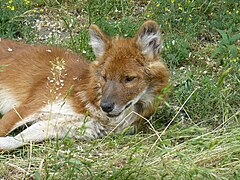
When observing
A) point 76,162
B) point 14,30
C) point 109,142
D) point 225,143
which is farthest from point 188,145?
point 14,30

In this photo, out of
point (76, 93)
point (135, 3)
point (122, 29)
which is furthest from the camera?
point (135, 3)

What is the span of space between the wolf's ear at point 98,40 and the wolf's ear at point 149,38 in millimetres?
326

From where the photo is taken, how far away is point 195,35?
26.1ft

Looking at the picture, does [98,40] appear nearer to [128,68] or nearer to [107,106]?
[128,68]

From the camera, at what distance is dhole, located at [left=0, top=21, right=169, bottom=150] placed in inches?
224

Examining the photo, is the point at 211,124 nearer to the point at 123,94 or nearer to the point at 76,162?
the point at 123,94

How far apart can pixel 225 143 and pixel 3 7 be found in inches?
156

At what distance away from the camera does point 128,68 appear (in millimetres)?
5715

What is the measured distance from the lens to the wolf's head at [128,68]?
565cm

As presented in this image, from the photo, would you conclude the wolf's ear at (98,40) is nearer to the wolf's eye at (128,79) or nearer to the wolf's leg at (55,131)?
the wolf's eye at (128,79)

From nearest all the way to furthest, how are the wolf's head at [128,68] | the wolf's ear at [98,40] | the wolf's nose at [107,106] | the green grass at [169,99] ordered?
1. the green grass at [169,99]
2. the wolf's nose at [107,106]
3. the wolf's head at [128,68]
4. the wolf's ear at [98,40]

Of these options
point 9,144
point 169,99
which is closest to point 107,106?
point 9,144

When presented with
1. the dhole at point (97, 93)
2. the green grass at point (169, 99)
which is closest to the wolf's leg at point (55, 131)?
the dhole at point (97, 93)

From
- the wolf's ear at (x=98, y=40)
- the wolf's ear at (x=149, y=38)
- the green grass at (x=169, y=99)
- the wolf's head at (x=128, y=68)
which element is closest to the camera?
the green grass at (x=169, y=99)
